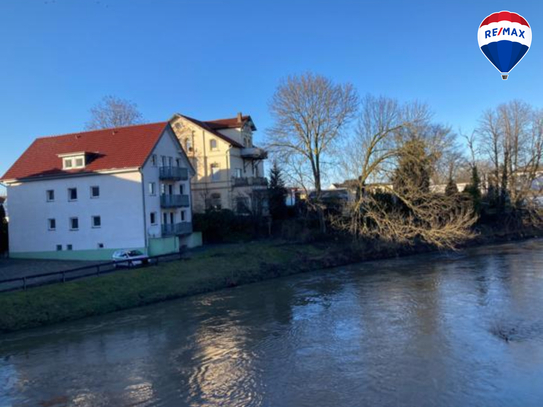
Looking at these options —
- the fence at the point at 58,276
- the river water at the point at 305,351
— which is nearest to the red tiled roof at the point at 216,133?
the fence at the point at 58,276

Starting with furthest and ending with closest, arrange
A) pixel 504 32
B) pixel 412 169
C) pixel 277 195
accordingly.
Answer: pixel 277 195
pixel 412 169
pixel 504 32

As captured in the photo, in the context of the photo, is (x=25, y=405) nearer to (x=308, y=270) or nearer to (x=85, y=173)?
(x=308, y=270)

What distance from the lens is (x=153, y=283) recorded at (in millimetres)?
25516

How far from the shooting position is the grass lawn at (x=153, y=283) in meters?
20.3

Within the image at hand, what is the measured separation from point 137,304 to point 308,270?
43.1 ft

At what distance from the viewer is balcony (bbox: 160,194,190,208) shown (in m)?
36.5

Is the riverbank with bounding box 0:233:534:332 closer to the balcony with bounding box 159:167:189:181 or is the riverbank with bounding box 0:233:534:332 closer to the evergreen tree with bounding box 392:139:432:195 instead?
the evergreen tree with bounding box 392:139:432:195

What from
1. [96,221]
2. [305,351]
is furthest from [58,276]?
[305,351]

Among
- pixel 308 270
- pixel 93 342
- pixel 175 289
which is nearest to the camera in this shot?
pixel 93 342

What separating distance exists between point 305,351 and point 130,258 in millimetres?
17653

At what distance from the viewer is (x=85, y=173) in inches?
1366

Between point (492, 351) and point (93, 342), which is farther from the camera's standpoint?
point (93, 342)

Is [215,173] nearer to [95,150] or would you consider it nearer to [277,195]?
[277,195]

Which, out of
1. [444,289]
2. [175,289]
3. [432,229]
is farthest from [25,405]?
[432,229]
